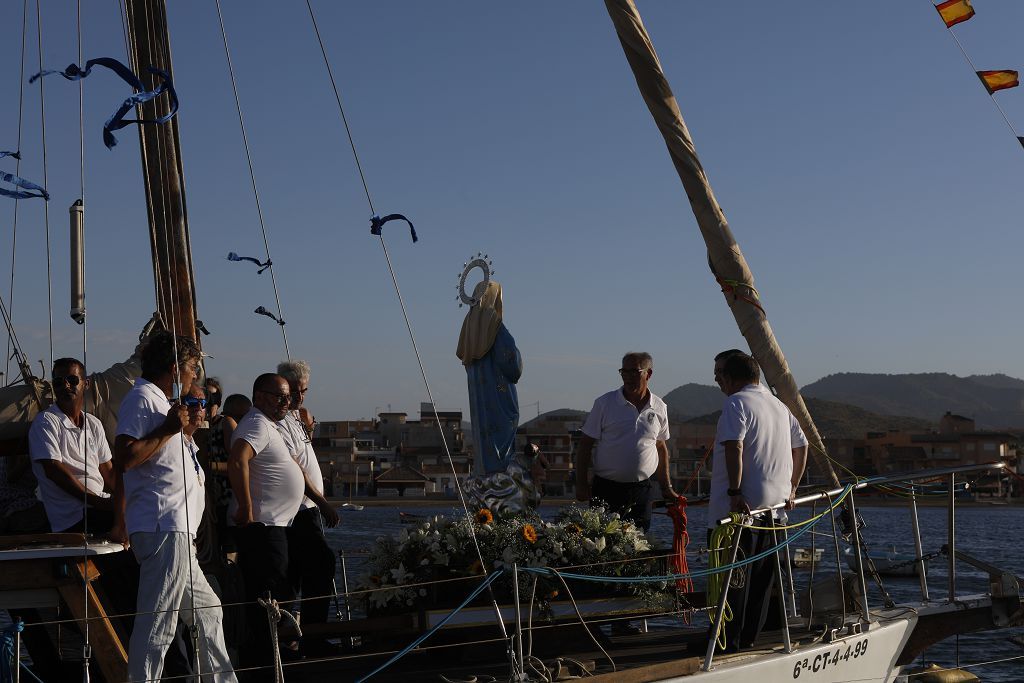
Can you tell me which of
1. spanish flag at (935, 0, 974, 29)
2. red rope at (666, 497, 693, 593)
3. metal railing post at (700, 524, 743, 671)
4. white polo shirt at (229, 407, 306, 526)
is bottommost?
metal railing post at (700, 524, 743, 671)

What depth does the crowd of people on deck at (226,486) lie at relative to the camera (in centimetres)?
541

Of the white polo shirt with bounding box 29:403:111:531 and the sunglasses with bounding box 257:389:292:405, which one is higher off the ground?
the sunglasses with bounding box 257:389:292:405

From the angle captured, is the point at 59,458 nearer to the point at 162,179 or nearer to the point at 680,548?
the point at 162,179

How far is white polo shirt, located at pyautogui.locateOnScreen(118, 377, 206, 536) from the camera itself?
539 cm

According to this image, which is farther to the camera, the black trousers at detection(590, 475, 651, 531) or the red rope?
the black trousers at detection(590, 475, 651, 531)

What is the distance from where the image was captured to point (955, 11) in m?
10.3

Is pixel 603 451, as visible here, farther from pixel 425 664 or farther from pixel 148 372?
pixel 148 372

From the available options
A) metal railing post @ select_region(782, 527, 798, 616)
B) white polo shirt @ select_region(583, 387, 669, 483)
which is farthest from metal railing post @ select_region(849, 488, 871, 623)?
white polo shirt @ select_region(583, 387, 669, 483)

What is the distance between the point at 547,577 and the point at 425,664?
3.02 ft

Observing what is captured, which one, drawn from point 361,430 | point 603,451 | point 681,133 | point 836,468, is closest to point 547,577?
point 603,451

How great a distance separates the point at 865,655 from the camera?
721cm

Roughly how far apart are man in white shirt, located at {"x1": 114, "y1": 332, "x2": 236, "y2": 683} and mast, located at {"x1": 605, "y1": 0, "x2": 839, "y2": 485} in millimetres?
4148

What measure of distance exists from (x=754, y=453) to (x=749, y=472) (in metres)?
0.12

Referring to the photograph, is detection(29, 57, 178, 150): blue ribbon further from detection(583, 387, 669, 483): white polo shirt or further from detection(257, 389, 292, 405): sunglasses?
detection(583, 387, 669, 483): white polo shirt
